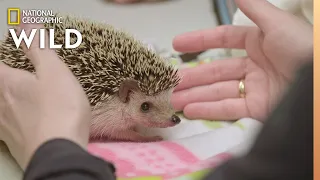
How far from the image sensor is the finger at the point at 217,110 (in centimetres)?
88

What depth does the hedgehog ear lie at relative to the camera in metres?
0.76

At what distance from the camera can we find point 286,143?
1.12 ft

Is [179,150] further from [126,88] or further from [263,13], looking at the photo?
[263,13]

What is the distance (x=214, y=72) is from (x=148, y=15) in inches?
7.3

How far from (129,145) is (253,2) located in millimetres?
320

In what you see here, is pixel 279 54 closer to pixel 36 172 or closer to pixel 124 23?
pixel 124 23

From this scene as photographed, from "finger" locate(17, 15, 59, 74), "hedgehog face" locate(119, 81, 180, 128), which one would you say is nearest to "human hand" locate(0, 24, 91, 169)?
"finger" locate(17, 15, 59, 74)

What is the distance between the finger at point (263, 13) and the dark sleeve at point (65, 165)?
0.43m

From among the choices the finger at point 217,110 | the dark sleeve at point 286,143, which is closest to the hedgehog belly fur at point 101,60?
the finger at point 217,110

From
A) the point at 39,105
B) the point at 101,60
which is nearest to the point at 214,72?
the point at 101,60

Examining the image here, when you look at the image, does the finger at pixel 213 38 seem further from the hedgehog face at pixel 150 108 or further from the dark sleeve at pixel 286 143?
the dark sleeve at pixel 286 143

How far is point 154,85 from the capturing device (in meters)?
0.77

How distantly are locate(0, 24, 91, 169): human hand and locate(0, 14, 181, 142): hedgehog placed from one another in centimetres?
3

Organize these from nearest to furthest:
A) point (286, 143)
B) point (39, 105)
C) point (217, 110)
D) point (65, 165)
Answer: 1. point (286, 143)
2. point (65, 165)
3. point (39, 105)
4. point (217, 110)
